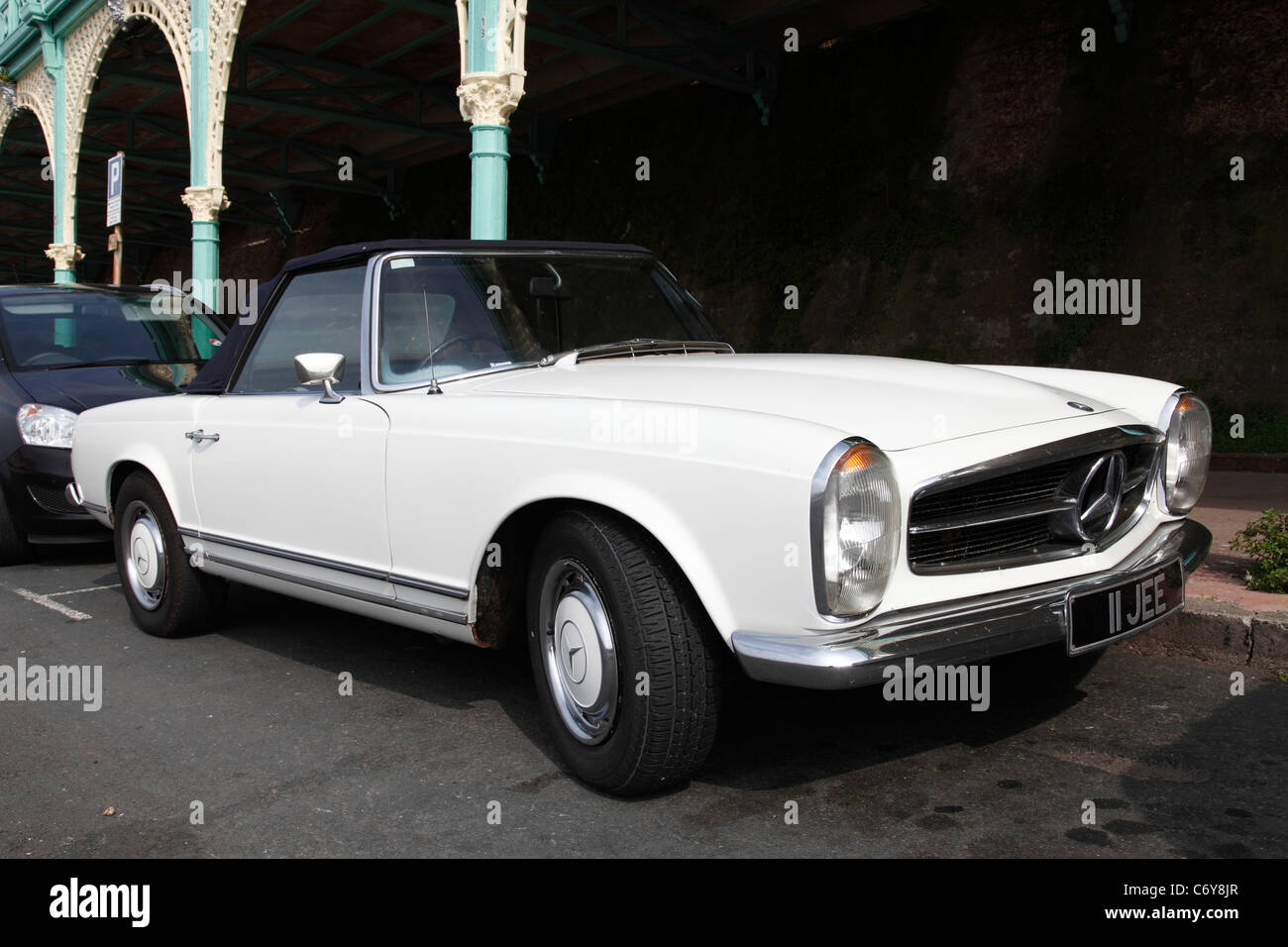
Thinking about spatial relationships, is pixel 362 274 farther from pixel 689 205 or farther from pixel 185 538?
pixel 689 205

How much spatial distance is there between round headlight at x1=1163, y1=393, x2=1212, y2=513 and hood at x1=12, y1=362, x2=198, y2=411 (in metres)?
5.14

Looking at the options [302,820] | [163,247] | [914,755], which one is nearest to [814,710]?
[914,755]

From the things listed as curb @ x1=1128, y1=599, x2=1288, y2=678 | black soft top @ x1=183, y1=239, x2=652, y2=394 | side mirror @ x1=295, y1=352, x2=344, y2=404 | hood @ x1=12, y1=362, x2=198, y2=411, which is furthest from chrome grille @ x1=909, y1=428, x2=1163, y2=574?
hood @ x1=12, y1=362, x2=198, y2=411

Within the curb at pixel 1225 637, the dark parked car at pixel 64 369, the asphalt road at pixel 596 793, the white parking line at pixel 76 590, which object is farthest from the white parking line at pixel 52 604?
the curb at pixel 1225 637

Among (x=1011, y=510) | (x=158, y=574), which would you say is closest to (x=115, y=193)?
(x=158, y=574)

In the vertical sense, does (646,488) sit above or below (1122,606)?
above

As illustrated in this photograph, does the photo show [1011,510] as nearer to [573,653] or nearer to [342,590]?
[573,653]

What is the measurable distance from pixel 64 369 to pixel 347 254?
3.59 metres

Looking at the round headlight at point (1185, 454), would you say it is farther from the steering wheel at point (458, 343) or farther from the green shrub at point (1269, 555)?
the steering wheel at point (458, 343)

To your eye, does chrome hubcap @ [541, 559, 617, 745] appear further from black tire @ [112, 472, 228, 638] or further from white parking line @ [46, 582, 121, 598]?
white parking line @ [46, 582, 121, 598]

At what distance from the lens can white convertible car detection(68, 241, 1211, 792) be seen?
8.18 feet

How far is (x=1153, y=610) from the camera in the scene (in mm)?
2910

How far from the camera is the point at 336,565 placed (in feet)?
11.9

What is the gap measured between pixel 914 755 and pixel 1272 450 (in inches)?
346
